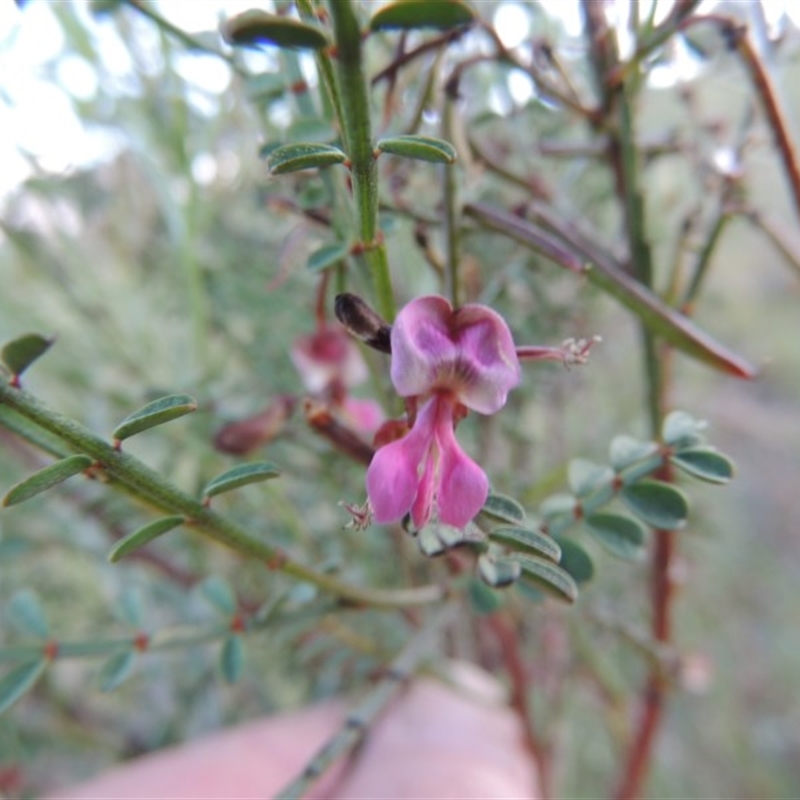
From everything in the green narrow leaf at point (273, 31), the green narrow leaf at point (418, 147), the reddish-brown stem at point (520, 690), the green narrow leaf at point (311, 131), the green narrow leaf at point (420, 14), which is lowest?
the reddish-brown stem at point (520, 690)

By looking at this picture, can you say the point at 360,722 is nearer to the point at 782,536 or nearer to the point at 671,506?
the point at 671,506

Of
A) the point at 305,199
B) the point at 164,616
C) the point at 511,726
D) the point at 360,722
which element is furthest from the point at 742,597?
the point at 305,199

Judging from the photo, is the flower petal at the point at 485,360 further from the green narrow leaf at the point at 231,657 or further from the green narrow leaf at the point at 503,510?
the green narrow leaf at the point at 231,657

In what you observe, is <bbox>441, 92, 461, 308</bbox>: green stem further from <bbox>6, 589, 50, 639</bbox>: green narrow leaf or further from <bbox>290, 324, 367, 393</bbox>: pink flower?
<bbox>6, 589, 50, 639</bbox>: green narrow leaf

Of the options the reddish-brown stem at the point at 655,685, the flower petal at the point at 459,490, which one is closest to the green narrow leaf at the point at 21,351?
the flower petal at the point at 459,490

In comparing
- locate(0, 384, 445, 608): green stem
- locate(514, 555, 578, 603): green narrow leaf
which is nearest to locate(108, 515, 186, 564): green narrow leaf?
locate(0, 384, 445, 608): green stem

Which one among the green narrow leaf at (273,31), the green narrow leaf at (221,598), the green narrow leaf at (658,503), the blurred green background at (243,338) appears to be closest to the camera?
the green narrow leaf at (273,31)

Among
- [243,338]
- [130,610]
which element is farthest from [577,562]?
[243,338]
